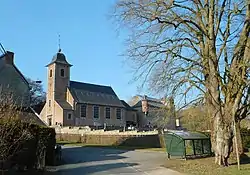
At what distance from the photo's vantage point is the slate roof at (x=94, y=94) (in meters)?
74.8

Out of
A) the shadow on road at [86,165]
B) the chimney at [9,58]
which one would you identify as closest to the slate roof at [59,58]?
the chimney at [9,58]

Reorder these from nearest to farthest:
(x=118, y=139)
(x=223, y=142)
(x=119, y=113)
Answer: (x=223, y=142)
(x=118, y=139)
(x=119, y=113)

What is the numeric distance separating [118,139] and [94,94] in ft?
109

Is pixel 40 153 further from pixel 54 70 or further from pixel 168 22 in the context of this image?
pixel 54 70

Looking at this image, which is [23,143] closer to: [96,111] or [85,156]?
[85,156]

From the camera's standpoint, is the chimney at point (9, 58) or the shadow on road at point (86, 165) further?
the chimney at point (9, 58)

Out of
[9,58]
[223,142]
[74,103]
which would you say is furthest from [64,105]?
[223,142]

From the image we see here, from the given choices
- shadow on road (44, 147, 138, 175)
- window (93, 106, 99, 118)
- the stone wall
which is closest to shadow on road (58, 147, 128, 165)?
shadow on road (44, 147, 138, 175)

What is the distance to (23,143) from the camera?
1472 centimetres

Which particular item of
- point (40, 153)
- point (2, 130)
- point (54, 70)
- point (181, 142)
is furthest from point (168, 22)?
point (54, 70)

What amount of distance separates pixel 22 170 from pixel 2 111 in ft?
11.6

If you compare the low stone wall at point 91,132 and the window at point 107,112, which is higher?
the window at point 107,112

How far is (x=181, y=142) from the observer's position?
→ 22.4 meters

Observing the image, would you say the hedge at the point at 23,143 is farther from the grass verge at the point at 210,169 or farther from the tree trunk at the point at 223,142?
the tree trunk at the point at 223,142
